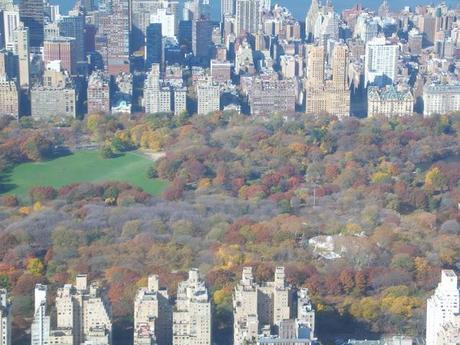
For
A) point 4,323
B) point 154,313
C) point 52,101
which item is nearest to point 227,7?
point 52,101

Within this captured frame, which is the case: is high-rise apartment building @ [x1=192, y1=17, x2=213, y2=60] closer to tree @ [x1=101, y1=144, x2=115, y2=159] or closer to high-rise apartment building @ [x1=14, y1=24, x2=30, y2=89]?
high-rise apartment building @ [x1=14, y1=24, x2=30, y2=89]

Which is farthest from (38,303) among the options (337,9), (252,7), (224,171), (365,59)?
(337,9)

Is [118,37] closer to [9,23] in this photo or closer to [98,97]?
[9,23]

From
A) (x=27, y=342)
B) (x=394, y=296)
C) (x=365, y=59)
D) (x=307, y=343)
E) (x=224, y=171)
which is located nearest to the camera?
(x=307, y=343)

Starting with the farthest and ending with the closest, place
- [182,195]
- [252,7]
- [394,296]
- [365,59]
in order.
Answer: [252,7] < [365,59] < [182,195] < [394,296]

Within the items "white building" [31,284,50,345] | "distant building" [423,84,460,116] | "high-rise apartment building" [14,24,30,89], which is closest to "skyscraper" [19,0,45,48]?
"high-rise apartment building" [14,24,30,89]

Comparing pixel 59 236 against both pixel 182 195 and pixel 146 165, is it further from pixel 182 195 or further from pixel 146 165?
pixel 146 165
